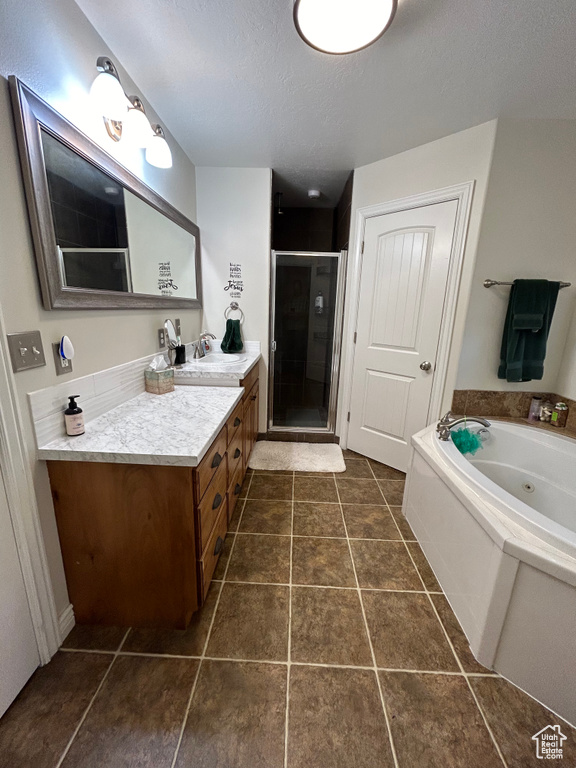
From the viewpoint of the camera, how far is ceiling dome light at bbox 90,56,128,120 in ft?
3.58

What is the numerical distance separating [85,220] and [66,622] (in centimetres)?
161

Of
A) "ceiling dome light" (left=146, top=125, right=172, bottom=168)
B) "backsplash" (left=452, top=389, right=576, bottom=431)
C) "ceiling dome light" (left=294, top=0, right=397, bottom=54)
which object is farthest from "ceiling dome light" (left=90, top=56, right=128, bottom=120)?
"backsplash" (left=452, top=389, right=576, bottom=431)

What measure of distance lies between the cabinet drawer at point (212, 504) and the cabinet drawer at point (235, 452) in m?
0.09

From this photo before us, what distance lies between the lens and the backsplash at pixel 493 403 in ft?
6.69

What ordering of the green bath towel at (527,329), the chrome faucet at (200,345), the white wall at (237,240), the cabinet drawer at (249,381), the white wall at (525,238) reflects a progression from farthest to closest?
the white wall at (237,240)
the chrome faucet at (200,345)
the cabinet drawer at (249,381)
the green bath towel at (527,329)
the white wall at (525,238)

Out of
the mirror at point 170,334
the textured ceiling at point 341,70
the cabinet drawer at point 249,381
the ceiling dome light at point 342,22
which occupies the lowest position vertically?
the cabinet drawer at point 249,381

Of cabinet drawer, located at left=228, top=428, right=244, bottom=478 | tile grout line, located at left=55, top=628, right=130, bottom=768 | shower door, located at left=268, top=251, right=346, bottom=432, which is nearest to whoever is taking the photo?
tile grout line, located at left=55, top=628, right=130, bottom=768

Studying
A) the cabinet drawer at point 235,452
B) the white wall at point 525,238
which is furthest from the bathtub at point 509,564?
the cabinet drawer at point 235,452

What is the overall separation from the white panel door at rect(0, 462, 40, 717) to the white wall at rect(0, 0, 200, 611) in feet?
0.34

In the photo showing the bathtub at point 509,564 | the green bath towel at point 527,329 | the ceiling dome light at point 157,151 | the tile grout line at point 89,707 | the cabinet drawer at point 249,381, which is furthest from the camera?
the cabinet drawer at point 249,381

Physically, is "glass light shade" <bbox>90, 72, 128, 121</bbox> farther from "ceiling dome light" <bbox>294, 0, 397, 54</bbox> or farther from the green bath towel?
the green bath towel

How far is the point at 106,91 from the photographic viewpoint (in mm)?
1098

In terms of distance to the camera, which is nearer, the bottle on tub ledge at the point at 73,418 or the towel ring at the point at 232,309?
the bottle on tub ledge at the point at 73,418

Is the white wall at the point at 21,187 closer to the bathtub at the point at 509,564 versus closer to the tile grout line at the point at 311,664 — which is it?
the tile grout line at the point at 311,664
